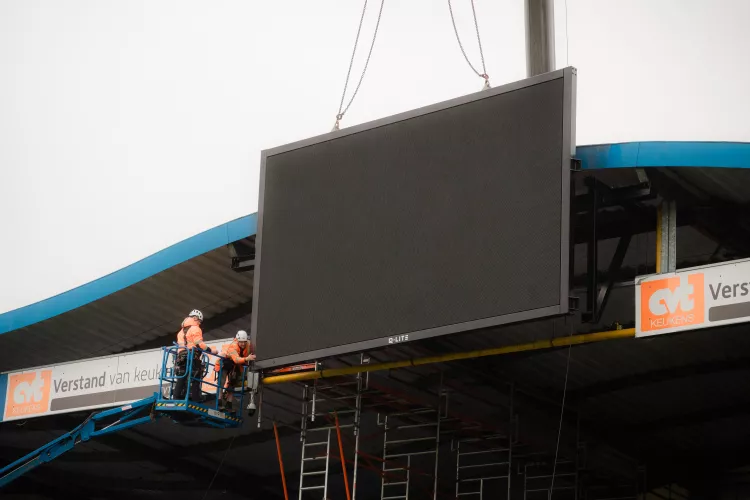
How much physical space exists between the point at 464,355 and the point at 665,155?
4.70 m

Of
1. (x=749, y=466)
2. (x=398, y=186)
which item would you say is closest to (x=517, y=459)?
(x=749, y=466)

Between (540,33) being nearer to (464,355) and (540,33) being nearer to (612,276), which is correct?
(612,276)

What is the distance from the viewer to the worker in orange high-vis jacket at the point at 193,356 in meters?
20.9

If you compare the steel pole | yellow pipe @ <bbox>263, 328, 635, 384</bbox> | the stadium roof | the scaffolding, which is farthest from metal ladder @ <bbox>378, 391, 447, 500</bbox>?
the steel pole

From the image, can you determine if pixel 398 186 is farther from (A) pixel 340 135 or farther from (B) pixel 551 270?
(B) pixel 551 270

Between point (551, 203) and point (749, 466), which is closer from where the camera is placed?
point (551, 203)

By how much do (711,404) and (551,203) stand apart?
11.3 meters

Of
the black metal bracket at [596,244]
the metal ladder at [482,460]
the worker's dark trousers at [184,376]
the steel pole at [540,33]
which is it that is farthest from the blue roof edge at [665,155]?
the worker's dark trousers at [184,376]

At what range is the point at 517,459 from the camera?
27.3 metres

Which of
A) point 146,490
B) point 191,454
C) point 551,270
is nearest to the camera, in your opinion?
point 551,270

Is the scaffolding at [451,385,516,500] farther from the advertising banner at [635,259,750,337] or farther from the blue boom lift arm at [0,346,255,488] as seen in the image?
the advertising banner at [635,259,750,337]

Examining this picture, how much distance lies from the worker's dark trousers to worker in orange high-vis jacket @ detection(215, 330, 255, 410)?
46 cm

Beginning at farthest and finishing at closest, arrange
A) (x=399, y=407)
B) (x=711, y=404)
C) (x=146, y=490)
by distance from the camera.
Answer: (x=146, y=490) < (x=711, y=404) < (x=399, y=407)

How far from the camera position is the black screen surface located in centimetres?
1722
